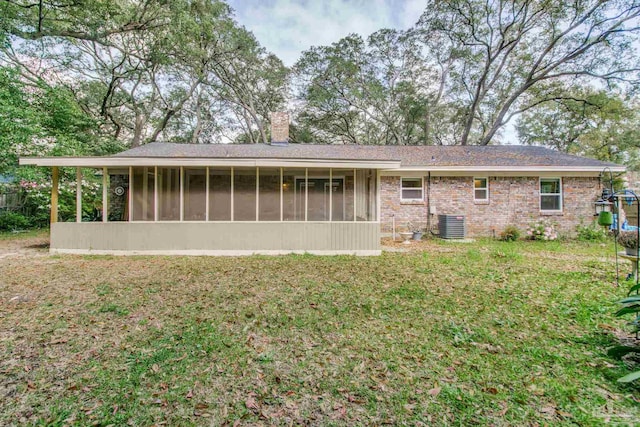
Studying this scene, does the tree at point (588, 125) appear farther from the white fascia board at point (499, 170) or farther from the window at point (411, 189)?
the window at point (411, 189)

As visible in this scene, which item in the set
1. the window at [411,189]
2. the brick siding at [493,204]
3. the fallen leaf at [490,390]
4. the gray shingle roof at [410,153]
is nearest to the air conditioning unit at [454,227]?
the brick siding at [493,204]

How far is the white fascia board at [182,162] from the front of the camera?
23.4 feet

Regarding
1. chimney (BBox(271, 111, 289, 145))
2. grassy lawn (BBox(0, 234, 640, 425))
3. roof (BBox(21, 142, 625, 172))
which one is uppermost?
chimney (BBox(271, 111, 289, 145))

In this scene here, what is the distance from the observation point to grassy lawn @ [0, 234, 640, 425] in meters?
2.07

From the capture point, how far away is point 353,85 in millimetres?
19094

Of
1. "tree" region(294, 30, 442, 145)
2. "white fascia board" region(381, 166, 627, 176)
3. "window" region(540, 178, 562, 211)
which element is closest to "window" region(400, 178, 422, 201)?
"white fascia board" region(381, 166, 627, 176)

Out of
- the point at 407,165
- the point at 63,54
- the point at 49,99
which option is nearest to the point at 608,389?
the point at 407,165

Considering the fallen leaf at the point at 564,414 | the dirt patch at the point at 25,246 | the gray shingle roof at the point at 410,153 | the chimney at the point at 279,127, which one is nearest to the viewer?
the fallen leaf at the point at 564,414

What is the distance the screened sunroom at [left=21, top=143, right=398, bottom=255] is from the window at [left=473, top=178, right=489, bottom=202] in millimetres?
5283

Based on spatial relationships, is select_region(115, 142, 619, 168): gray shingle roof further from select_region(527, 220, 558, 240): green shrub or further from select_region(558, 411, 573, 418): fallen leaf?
select_region(558, 411, 573, 418): fallen leaf

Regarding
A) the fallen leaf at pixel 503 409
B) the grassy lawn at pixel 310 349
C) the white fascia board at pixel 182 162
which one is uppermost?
the white fascia board at pixel 182 162

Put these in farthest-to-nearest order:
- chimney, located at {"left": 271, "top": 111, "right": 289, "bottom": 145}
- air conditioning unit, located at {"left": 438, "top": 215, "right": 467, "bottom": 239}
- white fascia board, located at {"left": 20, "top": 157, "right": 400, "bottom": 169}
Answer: chimney, located at {"left": 271, "top": 111, "right": 289, "bottom": 145}
air conditioning unit, located at {"left": 438, "top": 215, "right": 467, "bottom": 239}
white fascia board, located at {"left": 20, "top": 157, "right": 400, "bottom": 169}

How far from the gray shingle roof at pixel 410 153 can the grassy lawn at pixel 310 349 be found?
627cm

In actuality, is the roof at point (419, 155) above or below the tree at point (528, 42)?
below
